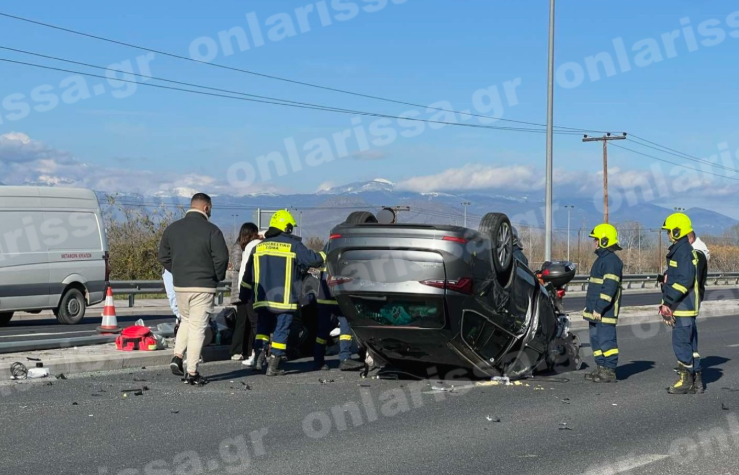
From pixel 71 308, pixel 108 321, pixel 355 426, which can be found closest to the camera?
pixel 355 426

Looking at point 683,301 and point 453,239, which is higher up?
point 453,239

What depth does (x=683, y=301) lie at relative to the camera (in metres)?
10.2

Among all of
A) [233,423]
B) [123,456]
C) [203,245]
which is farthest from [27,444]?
[203,245]

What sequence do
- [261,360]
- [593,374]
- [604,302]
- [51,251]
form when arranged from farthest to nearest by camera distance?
1. [51,251]
2. [261,360]
3. [593,374]
4. [604,302]

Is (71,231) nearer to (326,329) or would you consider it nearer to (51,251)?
(51,251)

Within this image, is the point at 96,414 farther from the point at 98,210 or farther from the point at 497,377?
the point at 98,210

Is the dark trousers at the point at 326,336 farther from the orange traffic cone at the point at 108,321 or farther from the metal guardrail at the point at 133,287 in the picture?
the metal guardrail at the point at 133,287

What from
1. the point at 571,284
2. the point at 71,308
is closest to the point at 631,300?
the point at 571,284

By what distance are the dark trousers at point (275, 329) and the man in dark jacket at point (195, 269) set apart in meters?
1.06

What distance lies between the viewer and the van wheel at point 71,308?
58.4 feet

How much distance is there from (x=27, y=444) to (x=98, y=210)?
40.5ft

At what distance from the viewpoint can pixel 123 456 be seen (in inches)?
258

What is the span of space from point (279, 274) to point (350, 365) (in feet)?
4.70

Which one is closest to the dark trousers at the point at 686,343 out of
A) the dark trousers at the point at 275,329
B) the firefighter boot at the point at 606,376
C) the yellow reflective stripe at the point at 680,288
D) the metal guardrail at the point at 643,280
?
the yellow reflective stripe at the point at 680,288
